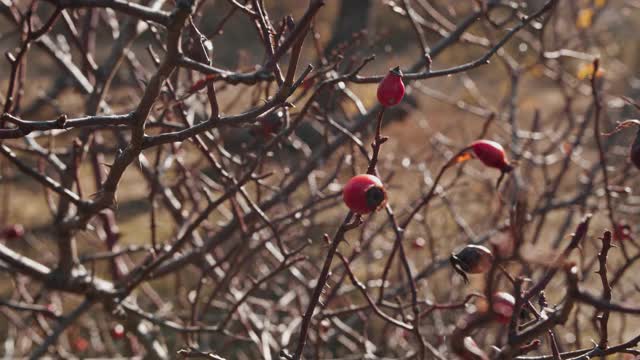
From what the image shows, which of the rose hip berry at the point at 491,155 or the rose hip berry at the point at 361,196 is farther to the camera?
the rose hip berry at the point at 491,155

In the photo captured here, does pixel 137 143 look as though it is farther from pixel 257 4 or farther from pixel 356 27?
pixel 356 27

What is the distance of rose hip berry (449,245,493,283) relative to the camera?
1208mm

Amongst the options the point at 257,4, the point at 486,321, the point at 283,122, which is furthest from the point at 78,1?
the point at 283,122

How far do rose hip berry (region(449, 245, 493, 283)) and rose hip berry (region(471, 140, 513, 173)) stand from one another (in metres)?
0.29

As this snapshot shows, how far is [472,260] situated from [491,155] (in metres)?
0.31

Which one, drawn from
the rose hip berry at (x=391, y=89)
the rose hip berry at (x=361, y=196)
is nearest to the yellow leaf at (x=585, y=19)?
the rose hip berry at (x=391, y=89)

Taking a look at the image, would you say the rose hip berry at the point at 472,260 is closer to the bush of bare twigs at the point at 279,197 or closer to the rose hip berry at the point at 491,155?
the bush of bare twigs at the point at 279,197

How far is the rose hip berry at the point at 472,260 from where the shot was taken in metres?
1.21

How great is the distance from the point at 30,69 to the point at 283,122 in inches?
394

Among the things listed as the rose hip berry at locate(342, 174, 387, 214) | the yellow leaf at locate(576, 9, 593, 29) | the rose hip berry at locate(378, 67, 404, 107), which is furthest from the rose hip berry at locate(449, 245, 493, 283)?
the yellow leaf at locate(576, 9, 593, 29)

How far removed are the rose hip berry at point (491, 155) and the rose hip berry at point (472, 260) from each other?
0.29 meters

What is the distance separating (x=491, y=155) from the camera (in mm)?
1474

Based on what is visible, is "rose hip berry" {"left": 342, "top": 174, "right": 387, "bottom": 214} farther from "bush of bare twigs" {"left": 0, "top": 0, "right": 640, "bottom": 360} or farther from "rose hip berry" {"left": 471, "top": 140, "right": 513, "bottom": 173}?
"rose hip berry" {"left": 471, "top": 140, "right": 513, "bottom": 173}

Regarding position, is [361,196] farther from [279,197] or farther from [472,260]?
[279,197]
